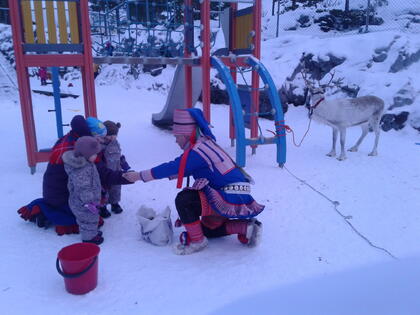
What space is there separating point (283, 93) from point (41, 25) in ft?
19.3

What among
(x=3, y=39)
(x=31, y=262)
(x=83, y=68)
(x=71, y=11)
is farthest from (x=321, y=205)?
(x=3, y=39)

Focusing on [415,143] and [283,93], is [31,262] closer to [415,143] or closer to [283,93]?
[415,143]

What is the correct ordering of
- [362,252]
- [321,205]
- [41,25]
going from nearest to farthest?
[362,252]
[321,205]
[41,25]

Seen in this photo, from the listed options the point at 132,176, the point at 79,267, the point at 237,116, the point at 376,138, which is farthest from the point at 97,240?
the point at 376,138

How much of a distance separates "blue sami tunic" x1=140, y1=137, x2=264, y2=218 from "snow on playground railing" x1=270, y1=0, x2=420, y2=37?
11.8m

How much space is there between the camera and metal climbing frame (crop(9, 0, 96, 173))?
14.3 ft

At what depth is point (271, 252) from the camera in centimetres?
296

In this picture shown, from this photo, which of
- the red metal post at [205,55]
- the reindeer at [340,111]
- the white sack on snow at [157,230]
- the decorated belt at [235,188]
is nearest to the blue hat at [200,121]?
the decorated belt at [235,188]

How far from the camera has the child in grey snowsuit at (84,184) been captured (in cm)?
283

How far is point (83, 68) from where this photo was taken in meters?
4.66

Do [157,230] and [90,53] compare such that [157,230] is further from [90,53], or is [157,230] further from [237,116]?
[90,53]

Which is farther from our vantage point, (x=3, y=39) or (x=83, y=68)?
(x=3, y=39)

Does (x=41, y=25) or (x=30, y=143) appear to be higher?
(x=41, y=25)

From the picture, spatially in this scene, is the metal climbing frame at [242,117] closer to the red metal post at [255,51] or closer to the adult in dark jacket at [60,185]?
the red metal post at [255,51]
